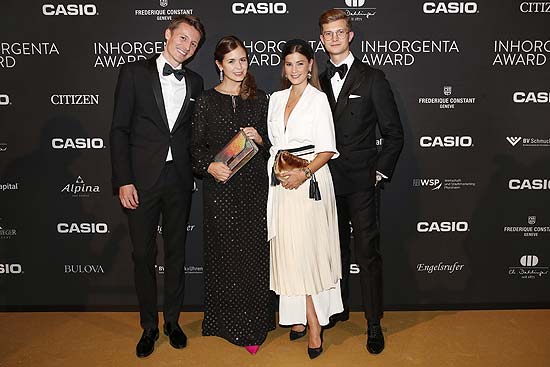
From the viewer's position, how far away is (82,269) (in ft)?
14.3

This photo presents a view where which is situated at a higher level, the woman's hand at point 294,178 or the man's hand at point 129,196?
the woman's hand at point 294,178

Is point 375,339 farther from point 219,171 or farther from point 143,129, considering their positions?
point 143,129

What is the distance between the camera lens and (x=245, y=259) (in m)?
3.52

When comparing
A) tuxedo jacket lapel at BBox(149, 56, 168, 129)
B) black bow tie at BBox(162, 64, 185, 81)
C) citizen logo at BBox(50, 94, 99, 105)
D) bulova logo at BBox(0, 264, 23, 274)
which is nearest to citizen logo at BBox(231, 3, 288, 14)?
black bow tie at BBox(162, 64, 185, 81)

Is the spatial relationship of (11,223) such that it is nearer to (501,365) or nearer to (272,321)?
(272,321)

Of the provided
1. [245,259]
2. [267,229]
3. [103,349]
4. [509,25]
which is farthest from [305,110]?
[103,349]

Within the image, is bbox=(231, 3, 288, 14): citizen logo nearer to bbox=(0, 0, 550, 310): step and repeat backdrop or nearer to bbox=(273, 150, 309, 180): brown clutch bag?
bbox=(0, 0, 550, 310): step and repeat backdrop

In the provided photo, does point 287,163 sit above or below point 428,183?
above

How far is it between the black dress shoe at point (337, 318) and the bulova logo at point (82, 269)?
1828 millimetres

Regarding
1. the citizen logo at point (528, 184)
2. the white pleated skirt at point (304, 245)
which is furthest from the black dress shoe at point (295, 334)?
the citizen logo at point (528, 184)

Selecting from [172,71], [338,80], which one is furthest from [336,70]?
[172,71]

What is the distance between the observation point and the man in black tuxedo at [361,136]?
3471 mm

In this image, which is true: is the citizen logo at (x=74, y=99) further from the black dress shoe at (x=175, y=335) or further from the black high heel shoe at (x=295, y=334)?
the black high heel shoe at (x=295, y=334)

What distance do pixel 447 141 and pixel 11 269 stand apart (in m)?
3.54
